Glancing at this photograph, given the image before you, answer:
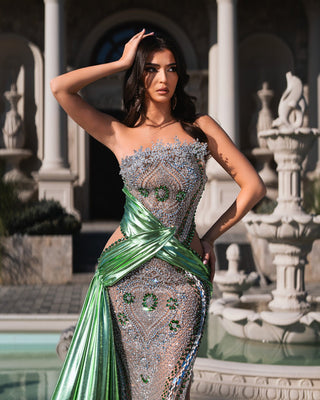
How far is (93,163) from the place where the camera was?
19.0 m

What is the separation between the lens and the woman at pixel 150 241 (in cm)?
274

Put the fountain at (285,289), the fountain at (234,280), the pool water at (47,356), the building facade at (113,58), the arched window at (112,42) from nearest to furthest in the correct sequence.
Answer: the pool water at (47,356) < the fountain at (285,289) < the fountain at (234,280) < the building facade at (113,58) < the arched window at (112,42)

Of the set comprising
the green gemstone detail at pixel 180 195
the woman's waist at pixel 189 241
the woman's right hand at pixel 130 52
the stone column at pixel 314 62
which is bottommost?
the woman's waist at pixel 189 241

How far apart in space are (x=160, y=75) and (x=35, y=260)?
28.1 ft

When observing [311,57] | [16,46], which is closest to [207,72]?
[311,57]

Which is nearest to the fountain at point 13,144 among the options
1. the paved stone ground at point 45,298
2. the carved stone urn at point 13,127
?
the carved stone urn at point 13,127

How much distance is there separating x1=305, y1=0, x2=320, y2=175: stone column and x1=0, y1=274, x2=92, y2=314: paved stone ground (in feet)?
30.4

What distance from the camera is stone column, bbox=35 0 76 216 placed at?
1519cm

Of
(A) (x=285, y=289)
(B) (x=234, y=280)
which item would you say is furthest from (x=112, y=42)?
(A) (x=285, y=289)

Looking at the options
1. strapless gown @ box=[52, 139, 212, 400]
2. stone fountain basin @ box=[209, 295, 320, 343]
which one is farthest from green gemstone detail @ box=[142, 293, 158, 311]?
stone fountain basin @ box=[209, 295, 320, 343]

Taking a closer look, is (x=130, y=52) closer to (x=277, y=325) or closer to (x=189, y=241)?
(x=189, y=241)

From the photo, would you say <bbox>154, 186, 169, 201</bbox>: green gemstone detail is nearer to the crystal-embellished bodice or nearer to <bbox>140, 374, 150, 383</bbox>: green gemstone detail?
the crystal-embellished bodice

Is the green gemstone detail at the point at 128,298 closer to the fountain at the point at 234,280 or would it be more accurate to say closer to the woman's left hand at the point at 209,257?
Answer: the woman's left hand at the point at 209,257

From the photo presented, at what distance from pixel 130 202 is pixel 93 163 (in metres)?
16.3
